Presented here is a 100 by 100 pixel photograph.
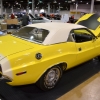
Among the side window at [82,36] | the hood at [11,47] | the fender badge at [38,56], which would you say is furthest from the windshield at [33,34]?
the side window at [82,36]

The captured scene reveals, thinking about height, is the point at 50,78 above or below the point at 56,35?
below

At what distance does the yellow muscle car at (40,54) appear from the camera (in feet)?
8.04

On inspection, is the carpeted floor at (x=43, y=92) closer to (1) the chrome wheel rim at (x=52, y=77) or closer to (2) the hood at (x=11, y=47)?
(1) the chrome wheel rim at (x=52, y=77)

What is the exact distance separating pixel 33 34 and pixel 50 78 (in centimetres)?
111

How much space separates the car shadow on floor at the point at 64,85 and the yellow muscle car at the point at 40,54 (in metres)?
0.17

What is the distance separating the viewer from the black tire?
114 inches

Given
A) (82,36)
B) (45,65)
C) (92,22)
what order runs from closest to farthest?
(45,65) < (82,36) < (92,22)

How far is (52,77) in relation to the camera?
3.14m

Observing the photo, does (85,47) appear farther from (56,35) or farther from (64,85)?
(64,85)

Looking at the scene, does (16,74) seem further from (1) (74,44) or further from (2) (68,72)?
(2) (68,72)

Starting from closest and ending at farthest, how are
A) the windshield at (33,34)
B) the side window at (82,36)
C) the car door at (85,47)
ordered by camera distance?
the windshield at (33,34) → the car door at (85,47) → the side window at (82,36)

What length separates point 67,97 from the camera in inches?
117

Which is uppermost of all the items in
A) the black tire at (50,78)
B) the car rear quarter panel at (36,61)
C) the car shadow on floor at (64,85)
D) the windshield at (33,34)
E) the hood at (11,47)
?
the windshield at (33,34)

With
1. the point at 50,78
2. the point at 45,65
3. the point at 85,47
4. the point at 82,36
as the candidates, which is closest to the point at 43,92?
the point at 50,78
